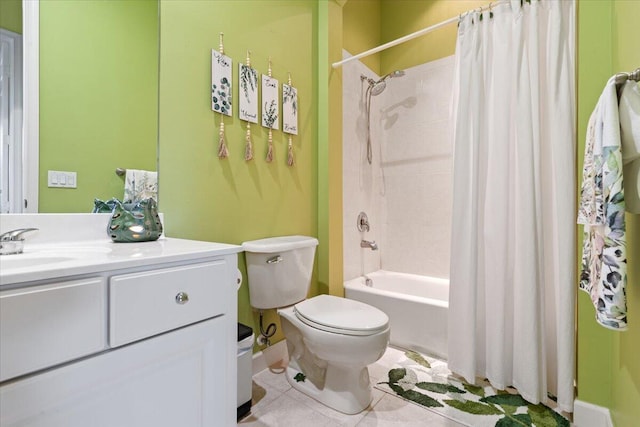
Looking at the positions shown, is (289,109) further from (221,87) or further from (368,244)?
(368,244)

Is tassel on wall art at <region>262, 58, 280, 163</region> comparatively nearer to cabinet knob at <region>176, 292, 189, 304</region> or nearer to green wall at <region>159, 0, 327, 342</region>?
green wall at <region>159, 0, 327, 342</region>

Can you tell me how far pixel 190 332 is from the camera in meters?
0.81

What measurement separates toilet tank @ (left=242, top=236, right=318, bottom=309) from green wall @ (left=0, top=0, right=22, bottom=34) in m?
1.09

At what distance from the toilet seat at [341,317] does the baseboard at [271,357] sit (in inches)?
17.2

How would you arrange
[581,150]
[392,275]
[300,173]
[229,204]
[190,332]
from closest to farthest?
[190,332]
[581,150]
[229,204]
[300,173]
[392,275]

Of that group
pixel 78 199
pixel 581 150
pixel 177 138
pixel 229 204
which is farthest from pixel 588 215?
pixel 78 199

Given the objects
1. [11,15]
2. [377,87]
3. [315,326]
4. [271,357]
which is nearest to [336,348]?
[315,326]

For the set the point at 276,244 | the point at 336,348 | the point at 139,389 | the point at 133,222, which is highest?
the point at 133,222

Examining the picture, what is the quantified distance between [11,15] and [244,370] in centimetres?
152

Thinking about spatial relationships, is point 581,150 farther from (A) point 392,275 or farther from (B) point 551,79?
(A) point 392,275

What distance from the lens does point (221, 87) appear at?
1436 millimetres

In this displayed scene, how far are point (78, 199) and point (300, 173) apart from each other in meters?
1.15

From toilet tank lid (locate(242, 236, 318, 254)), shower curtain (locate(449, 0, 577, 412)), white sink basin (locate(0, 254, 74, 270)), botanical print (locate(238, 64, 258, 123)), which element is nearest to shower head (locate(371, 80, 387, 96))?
shower curtain (locate(449, 0, 577, 412))

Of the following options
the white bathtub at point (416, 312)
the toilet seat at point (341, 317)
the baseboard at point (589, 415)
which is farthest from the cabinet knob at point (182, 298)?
the baseboard at point (589, 415)
